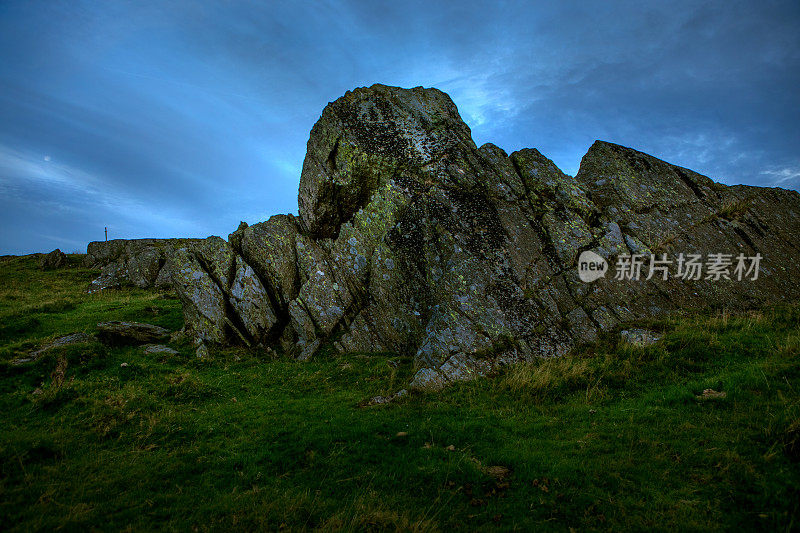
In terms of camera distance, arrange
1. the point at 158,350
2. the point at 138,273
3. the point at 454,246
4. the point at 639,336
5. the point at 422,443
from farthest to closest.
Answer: the point at 138,273
the point at 158,350
the point at 454,246
the point at 639,336
the point at 422,443

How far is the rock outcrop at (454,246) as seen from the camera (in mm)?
17250

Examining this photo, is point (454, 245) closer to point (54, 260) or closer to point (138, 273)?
point (138, 273)

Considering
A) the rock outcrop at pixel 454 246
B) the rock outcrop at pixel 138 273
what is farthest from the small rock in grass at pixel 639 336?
the rock outcrop at pixel 138 273

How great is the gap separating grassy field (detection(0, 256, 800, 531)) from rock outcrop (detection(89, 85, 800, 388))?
91.4 inches

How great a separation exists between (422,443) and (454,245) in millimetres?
10596

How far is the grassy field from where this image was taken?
6.80m

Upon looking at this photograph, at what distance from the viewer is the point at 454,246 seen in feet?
59.9

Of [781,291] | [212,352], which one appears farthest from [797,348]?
[212,352]

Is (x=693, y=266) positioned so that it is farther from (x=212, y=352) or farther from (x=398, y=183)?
(x=212, y=352)

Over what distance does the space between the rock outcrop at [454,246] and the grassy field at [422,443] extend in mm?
2322

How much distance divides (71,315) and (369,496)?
33.1 metres

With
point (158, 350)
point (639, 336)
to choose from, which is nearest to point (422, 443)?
point (639, 336)

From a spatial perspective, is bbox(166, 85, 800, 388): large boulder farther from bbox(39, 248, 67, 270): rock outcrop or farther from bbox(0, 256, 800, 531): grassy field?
bbox(39, 248, 67, 270): rock outcrop

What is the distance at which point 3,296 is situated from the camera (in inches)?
1495
